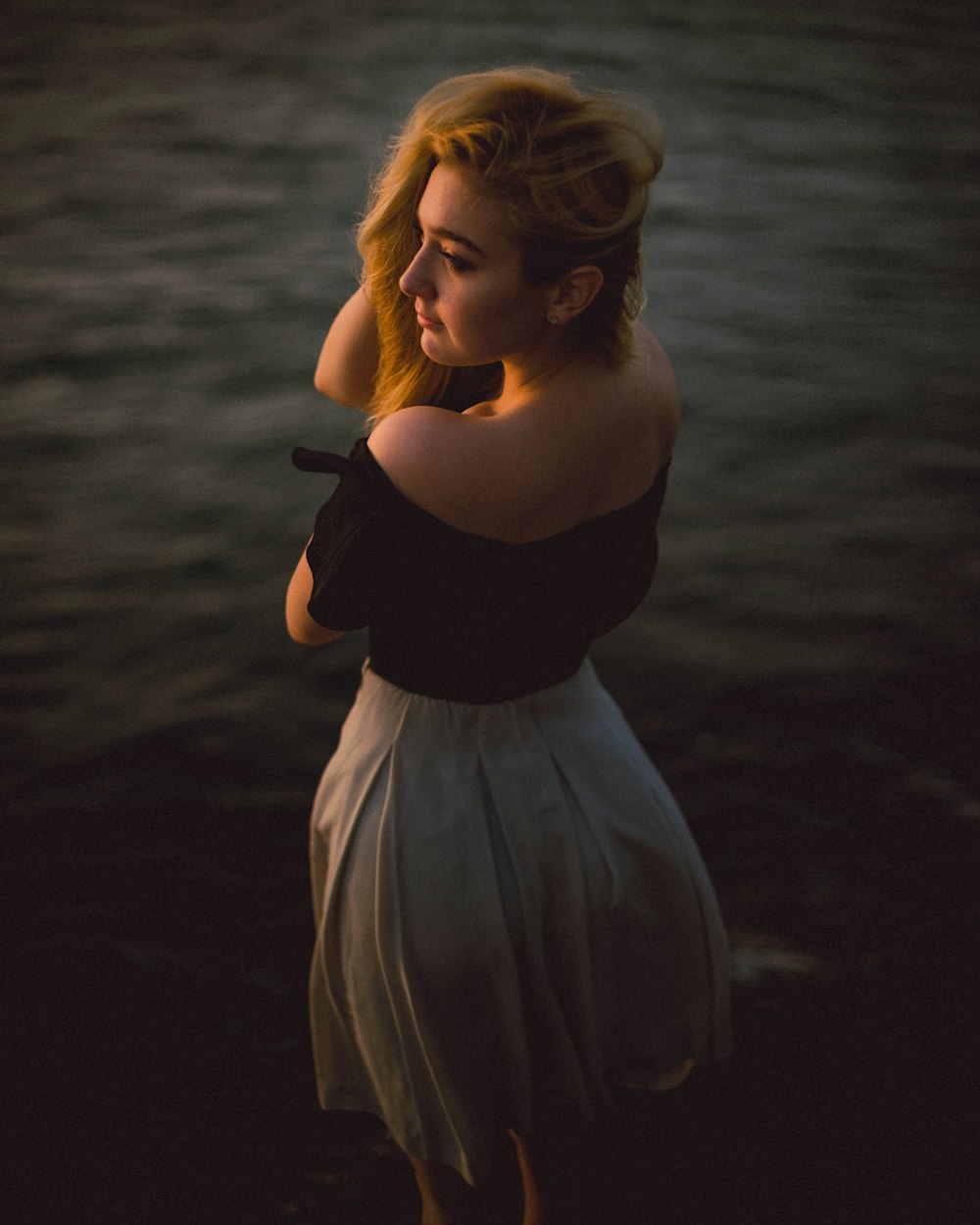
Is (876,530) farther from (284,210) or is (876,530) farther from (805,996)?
(284,210)

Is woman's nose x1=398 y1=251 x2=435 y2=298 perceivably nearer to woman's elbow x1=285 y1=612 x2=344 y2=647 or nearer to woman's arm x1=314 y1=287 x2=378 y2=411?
woman's arm x1=314 y1=287 x2=378 y2=411

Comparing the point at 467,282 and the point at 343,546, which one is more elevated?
the point at 467,282

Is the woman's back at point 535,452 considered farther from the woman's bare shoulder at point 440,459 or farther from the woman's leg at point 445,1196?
the woman's leg at point 445,1196

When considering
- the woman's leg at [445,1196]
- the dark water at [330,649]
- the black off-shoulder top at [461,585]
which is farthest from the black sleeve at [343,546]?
the dark water at [330,649]

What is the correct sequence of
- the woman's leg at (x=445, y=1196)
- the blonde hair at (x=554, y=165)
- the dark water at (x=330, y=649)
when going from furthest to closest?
the dark water at (x=330, y=649) → the woman's leg at (x=445, y=1196) → the blonde hair at (x=554, y=165)

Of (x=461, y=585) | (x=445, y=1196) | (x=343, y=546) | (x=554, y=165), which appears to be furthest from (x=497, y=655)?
(x=445, y=1196)

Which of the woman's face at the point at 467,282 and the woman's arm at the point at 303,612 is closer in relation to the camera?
the woman's face at the point at 467,282

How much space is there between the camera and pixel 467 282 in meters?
1.22

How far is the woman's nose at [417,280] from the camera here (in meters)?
1.24

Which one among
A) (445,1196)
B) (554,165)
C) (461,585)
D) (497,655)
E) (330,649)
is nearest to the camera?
(554,165)

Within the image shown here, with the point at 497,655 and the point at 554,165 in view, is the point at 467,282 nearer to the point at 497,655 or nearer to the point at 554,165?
the point at 554,165

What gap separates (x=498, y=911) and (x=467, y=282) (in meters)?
0.71

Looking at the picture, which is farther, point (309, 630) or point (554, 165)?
point (309, 630)

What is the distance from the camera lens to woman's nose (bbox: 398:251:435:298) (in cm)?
124
